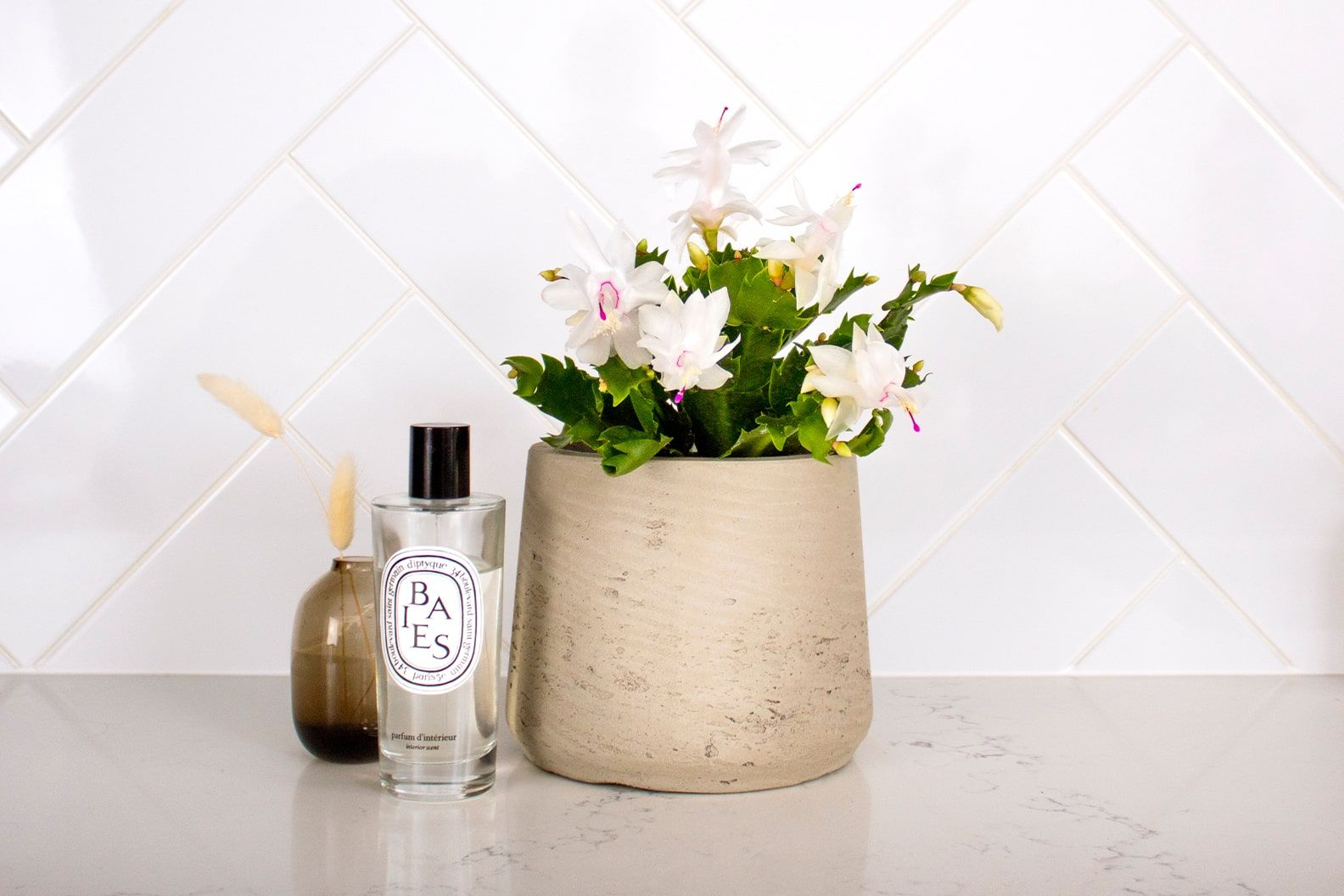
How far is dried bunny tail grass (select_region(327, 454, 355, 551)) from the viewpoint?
2.39ft

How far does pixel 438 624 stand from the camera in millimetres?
621

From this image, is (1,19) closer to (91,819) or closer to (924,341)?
(91,819)

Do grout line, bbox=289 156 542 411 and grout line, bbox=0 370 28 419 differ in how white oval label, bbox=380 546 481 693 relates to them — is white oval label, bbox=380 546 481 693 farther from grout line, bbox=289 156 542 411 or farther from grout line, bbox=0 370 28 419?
grout line, bbox=0 370 28 419

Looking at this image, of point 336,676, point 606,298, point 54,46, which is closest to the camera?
point 606,298

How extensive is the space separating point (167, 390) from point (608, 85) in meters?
0.43

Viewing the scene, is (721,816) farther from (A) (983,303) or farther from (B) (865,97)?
(B) (865,97)

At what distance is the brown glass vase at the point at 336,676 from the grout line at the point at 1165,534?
0.58 m

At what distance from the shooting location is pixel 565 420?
2.18 ft

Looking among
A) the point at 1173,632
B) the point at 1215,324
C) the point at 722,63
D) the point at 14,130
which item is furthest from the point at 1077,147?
the point at 14,130

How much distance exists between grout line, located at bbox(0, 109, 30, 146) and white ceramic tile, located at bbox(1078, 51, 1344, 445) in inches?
33.1

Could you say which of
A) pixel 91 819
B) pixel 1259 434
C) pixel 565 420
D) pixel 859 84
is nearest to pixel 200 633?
pixel 91 819

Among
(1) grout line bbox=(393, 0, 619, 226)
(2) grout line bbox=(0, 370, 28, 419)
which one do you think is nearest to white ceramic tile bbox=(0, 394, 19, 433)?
(2) grout line bbox=(0, 370, 28, 419)

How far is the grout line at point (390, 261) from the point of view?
91 cm

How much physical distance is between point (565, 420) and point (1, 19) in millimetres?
607
